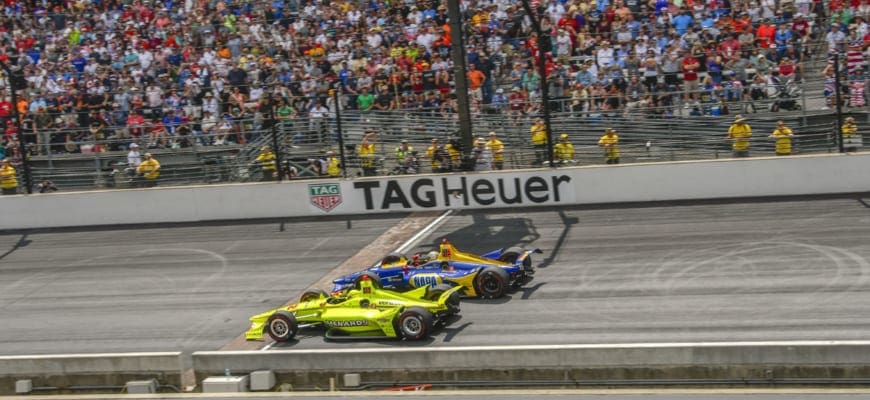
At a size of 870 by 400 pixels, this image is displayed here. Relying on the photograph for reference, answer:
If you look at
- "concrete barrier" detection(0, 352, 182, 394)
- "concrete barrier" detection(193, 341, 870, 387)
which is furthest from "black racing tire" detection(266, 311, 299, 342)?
"concrete barrier" detection(0, 352, 182, 394)

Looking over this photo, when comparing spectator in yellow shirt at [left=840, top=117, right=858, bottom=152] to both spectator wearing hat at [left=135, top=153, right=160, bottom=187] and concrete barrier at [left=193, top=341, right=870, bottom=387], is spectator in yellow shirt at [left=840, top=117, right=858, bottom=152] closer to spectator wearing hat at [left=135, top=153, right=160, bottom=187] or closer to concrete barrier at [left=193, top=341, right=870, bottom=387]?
concrete barrier at [left=193, top=341, right=870, bottom=387]

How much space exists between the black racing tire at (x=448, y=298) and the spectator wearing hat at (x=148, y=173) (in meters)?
11.6

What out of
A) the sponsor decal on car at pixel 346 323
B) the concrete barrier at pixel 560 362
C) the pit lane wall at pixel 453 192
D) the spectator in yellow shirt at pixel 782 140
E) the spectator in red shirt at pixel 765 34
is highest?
the spectator in red shirt at pixel 765 34

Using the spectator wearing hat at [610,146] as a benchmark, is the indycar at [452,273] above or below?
below

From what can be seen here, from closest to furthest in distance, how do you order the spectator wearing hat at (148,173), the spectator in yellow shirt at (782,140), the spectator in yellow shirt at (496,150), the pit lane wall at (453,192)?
the pit lane wall at (453,192)
the spectator in yellow shirt at (782,140)
the spectator in yellow shirt at (496,150)
the spectator wearing hat at (148,173)

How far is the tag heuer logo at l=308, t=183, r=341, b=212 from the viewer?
25.2 meters

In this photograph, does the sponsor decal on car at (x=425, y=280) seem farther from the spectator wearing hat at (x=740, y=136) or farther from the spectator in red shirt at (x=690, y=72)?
the spectator in red shirt at (x=690, y=72)

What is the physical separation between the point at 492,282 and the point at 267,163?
951 centimetres

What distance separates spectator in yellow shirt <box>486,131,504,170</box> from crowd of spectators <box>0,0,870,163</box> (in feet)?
3.61

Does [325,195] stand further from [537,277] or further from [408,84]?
[537,277]

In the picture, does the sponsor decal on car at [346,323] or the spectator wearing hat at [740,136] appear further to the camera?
the spectator wearing hat at [740,136]

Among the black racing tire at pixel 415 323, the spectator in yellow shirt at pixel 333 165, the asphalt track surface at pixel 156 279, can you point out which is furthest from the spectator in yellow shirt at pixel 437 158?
the black racing tire at pixel 415 323

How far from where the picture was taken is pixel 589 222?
22484mm

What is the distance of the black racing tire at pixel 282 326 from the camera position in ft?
54.8
